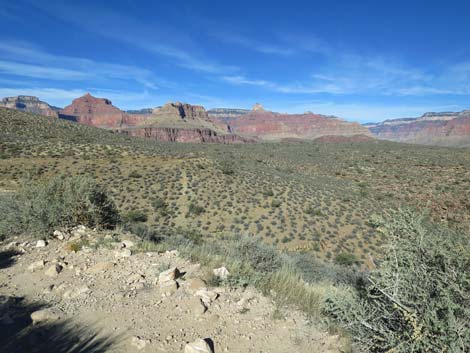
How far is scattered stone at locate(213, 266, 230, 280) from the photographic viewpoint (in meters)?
5.15

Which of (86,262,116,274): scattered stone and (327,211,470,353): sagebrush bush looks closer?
(327,211,470,353): sagebrush bush

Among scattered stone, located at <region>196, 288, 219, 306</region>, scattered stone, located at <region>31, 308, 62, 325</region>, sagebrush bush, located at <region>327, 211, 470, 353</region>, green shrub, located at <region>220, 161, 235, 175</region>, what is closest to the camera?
sagebrush bush, located at <region>327, 211, 470, 353</region>

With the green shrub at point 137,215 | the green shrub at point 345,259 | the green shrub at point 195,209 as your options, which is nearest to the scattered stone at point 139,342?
the green shrub at point 345,259

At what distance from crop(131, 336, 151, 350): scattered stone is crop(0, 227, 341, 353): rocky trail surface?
0.01 meters

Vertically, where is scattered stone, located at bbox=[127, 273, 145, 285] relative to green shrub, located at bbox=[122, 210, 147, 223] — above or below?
above

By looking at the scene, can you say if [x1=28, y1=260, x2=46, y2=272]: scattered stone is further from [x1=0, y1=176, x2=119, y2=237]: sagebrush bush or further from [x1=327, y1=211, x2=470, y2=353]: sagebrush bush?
[x1=327, y1=211, x2=470, y2=353]: sagebrush bush

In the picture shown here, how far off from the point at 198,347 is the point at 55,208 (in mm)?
5773

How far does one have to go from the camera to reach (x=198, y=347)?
339 cm

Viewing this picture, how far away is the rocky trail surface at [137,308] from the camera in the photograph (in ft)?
11.8

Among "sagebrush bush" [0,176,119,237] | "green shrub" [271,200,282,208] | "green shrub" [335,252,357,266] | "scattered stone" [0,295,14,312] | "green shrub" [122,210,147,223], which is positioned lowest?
"green shrub" [335,252,357,266]

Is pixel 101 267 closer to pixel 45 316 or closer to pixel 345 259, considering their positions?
pixel 45 316

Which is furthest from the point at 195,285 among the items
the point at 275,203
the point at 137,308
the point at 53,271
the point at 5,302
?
the point at 275,203

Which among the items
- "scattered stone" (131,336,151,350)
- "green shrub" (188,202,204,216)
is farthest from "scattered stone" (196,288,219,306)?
"green shrub" (188,202,204,216)

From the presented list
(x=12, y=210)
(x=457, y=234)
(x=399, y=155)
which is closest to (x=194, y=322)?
(x=457, y=234)
